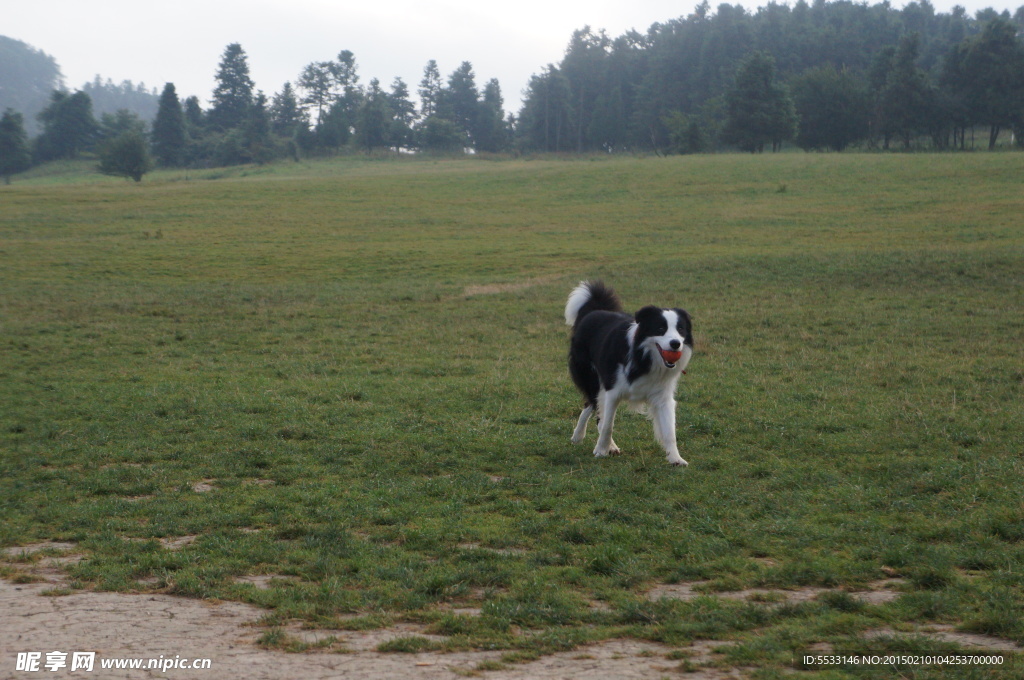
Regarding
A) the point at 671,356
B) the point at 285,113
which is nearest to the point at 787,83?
the point at 285,113

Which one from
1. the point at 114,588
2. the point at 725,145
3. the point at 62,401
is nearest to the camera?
the point at 114,588

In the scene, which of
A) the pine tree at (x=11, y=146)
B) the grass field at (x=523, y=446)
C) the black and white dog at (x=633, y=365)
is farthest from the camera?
the pine tree at (x=11, y=146)

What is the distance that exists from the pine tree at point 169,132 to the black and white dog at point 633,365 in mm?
107354

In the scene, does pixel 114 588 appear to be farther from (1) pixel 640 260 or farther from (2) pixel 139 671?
(1) pixel 640 260

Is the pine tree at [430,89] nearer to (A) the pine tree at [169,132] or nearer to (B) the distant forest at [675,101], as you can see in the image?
(B) the distant forest at [675,101]

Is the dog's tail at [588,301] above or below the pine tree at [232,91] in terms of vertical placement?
below

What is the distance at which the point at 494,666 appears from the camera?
5.00 meters

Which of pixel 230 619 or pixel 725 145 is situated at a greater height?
pixel 725 145

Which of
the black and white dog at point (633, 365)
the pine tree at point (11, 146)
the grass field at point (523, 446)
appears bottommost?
the grass field at point (523, 446)

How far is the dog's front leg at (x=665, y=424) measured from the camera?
9.64 meters

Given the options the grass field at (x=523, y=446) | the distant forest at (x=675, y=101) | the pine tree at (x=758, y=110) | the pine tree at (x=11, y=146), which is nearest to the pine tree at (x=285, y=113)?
the distant forest at (x=675, y=101)

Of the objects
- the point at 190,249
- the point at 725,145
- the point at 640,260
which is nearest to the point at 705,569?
the point at 640,260

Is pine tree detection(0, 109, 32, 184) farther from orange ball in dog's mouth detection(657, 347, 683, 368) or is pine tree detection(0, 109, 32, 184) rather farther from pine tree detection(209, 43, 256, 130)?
orange ball in dog's mouth detection(657, 347, 683, 368)

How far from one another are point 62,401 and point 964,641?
12432 millimetres
